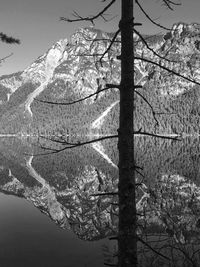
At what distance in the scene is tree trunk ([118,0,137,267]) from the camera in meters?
8.13

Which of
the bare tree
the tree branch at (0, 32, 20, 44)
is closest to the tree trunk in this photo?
the bare tree

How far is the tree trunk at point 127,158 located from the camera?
813 cm

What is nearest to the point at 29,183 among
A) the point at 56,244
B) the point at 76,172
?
the point at 76,172

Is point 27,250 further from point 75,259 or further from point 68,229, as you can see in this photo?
point 68,229

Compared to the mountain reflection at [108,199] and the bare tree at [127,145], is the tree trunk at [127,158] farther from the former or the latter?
the mountain reflection at [108,199]

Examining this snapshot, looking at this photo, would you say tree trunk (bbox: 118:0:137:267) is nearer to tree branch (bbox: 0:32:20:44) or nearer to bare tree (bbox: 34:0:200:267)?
bare tree (bbox: 34:0:200:267)

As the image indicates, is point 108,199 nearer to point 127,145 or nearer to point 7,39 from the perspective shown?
point 7,39

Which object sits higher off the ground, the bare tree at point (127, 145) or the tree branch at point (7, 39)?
the tree branch at point (7, 39)

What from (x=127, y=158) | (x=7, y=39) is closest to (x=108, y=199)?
(x=7, y=39)

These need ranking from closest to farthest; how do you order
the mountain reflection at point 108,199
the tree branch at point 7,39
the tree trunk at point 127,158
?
1. the tree trunk at point 127,158
2. the tree branch at point 7,39
3. the mountain reflection at point 108,199

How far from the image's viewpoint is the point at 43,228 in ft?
101

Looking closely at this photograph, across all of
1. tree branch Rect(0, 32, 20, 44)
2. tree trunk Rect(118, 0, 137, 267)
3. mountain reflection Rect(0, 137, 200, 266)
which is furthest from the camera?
mountain reflection Rect(0, 137, 200, 266)

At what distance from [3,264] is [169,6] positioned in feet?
58.3

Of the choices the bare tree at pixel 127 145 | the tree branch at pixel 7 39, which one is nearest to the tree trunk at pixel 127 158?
the bare tree at pixel 127 145
